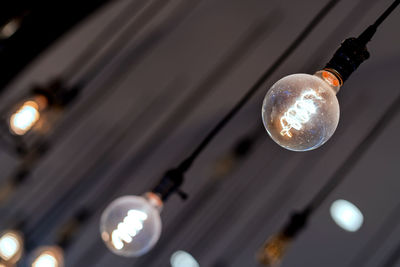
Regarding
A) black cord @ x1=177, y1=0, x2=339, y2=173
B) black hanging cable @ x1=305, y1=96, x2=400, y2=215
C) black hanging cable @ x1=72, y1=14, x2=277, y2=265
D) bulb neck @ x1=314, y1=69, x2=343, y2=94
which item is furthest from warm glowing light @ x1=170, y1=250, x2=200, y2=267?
bulb neck @ x1=314, y1=69, x2=343, y2=94

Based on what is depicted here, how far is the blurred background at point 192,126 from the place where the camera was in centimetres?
330

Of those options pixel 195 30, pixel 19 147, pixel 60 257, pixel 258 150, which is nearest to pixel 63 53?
pixel 195 30

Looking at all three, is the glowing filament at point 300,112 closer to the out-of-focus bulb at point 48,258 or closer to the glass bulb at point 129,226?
the glass bulb at point 129,226

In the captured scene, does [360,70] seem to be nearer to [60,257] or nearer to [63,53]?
[63,53]

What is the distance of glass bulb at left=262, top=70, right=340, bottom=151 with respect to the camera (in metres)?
1.33

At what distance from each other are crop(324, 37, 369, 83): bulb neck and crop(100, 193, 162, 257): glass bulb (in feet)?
3.21

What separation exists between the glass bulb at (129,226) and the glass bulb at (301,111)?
0.81 metres

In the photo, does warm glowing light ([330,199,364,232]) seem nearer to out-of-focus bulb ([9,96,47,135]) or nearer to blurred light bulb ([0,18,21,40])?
out-of-focus bulb ([9,96,47,135])

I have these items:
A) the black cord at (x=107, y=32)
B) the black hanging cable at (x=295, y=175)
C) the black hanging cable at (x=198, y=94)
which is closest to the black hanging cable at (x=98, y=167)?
the black hanging cable at (x=198, y=94)

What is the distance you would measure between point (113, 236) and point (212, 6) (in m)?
2.49

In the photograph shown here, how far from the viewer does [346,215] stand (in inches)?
181

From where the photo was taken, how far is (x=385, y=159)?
414cm

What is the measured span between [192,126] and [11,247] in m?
2.16

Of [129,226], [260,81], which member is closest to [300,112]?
[260,81]
